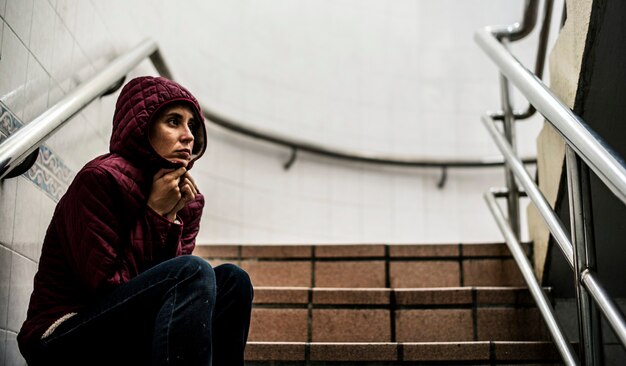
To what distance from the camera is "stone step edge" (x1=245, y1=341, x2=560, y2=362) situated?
234 cm

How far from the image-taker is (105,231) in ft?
5.37

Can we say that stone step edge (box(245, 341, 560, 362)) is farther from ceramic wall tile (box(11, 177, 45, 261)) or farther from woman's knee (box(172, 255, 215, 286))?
woman's knee (box(172, 255, 215, 286))

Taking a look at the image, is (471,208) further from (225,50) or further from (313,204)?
(225,50)

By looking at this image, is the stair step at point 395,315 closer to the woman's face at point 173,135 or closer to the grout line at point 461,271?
the grout line at point 461,271

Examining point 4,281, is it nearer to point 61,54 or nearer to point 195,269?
point 195,269

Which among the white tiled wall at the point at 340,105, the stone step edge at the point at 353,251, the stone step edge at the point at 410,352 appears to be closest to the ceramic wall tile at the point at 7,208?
the stone step edge at the point at 410,352

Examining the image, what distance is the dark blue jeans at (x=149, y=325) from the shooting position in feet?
5.01

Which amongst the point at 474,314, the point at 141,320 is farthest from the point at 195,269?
the point at 474,314

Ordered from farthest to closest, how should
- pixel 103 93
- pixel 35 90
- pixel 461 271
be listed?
pixel 461 271 < pixel 103 93 < pixel 35 90

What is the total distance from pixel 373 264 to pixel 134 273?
5.08ft

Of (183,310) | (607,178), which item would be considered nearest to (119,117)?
(183,310)

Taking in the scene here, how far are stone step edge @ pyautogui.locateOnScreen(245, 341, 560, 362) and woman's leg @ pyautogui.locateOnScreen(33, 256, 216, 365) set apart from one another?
2.63 feet

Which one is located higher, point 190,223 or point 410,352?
point 190,223

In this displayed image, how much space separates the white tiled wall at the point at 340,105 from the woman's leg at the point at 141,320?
2163mm
